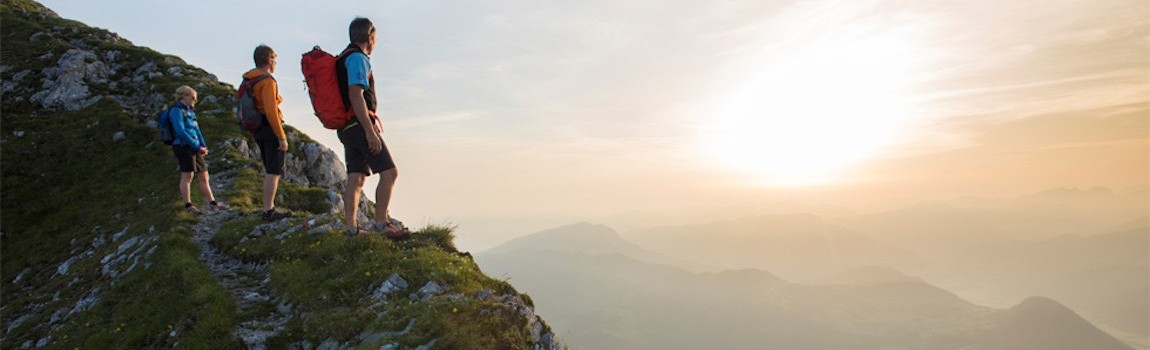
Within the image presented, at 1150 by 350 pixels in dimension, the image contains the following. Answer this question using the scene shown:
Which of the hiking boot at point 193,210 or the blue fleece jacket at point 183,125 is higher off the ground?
the blue fleece jacket at point 183,125

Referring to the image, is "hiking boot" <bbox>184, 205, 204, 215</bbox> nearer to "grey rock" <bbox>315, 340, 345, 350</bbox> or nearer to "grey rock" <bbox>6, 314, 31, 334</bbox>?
"grey rock" <bbox>6, 314, 31, 334</bbox>

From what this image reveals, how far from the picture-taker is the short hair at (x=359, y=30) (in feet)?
35.4

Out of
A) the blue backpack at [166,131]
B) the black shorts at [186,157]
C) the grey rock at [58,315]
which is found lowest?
the grey rock at [58,315]

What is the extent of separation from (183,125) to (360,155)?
10664 millimetres

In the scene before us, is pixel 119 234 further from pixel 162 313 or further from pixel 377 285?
pixel 377 285

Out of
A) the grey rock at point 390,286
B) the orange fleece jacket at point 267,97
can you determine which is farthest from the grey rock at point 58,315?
the grey rock at point 390,286

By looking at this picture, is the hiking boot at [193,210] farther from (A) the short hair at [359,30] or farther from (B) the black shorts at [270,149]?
(A) the short hair at [359,30]

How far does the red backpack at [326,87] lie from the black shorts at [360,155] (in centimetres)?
25

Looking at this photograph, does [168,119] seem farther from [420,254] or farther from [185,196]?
[420,254]

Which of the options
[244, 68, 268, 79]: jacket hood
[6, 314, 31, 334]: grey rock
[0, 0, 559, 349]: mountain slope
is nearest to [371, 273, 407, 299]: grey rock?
[0, 0, 559, 349]: mountain slope

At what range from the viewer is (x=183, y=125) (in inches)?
704

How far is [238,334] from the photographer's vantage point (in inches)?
377

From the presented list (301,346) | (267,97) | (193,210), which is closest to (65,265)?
(193,210)

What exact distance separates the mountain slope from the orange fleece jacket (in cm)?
295
